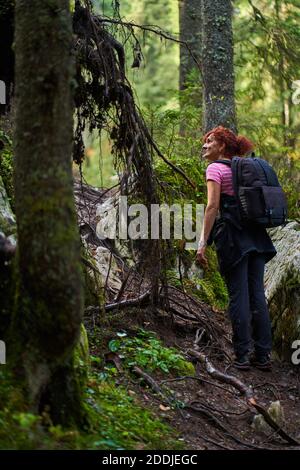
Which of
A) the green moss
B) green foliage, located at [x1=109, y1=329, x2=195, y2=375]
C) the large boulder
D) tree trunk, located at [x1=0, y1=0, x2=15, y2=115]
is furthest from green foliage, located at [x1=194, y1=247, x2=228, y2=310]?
tree trunk, located at [x1=0, y1=0, x2=15, y2=115]

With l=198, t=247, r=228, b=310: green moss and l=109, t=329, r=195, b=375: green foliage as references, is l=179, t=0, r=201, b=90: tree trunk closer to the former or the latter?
l=198, t=247, r=228, b=310: green moss

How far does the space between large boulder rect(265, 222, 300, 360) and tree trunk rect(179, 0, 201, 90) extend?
8.16 m

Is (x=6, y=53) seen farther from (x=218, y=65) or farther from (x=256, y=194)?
(x=218, y=65)

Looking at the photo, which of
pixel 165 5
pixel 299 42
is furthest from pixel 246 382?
pixel 165 5

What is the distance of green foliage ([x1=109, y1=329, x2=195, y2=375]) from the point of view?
5.45m

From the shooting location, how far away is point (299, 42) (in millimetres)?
12977

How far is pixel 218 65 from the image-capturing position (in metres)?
9.83

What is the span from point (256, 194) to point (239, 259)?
654 mm

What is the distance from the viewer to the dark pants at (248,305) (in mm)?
6305

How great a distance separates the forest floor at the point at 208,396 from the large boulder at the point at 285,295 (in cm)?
27

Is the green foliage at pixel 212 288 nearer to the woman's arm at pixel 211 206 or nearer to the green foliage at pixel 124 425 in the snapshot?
the woman's arm at pixel 211 206

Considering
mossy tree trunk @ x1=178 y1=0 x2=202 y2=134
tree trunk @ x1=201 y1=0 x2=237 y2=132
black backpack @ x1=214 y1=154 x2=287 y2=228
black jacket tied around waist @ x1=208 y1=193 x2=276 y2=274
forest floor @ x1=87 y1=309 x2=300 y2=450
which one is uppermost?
mossy tree trunk @ x1=178 y1=0 x2=202 y2=134

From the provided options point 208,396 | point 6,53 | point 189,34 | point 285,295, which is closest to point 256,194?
point 285,295
